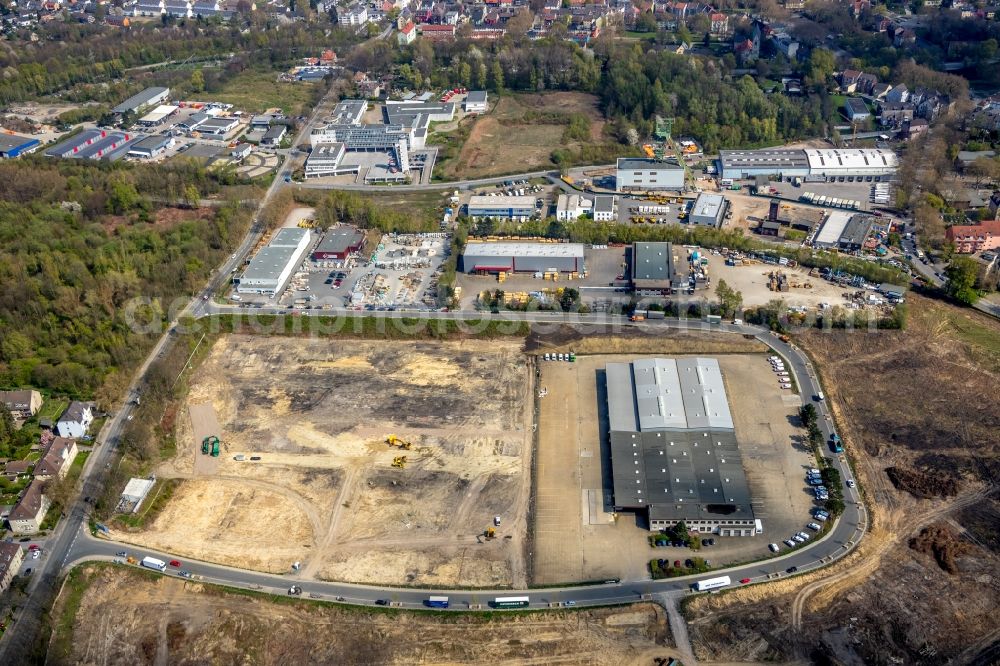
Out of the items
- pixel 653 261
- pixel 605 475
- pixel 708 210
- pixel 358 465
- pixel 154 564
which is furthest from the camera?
pixel 708 210

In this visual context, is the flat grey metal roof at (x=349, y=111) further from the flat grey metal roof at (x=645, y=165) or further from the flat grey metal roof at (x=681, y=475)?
the flat grey metal roof at (x=681, y=475)

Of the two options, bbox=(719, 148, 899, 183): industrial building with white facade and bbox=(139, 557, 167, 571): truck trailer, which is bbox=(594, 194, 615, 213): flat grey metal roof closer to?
bbox=(719, 148, 899, 183): industrial building with white facade

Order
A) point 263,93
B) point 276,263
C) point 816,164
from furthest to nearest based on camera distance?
point 263,93
point 816,164
point 276,263

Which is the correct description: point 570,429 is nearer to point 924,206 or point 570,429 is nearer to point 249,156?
point 924,206

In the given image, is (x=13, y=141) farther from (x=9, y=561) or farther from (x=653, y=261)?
(x=653, y=261)

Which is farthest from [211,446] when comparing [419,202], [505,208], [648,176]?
[648,176]

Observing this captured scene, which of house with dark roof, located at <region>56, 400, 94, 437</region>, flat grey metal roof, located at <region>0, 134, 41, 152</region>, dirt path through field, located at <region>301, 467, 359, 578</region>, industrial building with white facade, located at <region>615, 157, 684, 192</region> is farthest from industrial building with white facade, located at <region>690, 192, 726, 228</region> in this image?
flat grey metal roof, located at <region>0, 134, 41, 152</region>

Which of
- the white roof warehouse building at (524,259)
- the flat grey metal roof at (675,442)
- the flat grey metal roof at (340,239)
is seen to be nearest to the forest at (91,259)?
the flat grey metal roof at (340,239)
